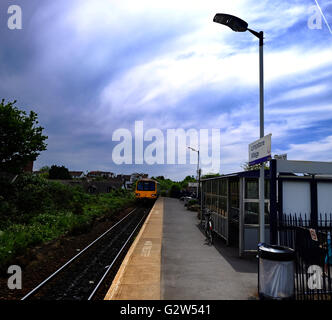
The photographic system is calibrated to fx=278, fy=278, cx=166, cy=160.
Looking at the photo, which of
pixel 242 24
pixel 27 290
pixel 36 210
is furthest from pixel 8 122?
pixel 242 24

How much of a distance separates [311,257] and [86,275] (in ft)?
22.4

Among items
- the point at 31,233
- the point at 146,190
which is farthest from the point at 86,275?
the point at 146,190

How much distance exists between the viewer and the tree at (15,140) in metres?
21.0

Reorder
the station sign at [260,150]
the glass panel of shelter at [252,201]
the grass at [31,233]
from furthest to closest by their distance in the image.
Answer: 1. the grass at [31,233]
2. the glass panel of shelter at [252,201]
3. the station sign at [260,150]

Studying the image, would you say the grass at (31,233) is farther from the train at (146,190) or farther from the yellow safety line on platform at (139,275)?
the train at (146,190)

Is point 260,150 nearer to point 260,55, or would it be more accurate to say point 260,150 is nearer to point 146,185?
point 260,55

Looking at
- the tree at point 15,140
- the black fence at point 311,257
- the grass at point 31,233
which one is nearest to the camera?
the black fence at point 311,257

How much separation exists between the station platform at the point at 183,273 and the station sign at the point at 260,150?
3.09 metres

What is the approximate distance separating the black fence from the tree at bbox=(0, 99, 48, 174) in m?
19.8

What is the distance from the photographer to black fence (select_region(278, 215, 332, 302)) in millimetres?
5961

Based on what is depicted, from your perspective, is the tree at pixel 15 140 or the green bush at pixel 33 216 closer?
the green bush at pixel 33 216

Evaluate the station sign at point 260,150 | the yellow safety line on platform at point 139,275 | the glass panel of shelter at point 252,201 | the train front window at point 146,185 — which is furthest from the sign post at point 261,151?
the train front window at point 146,185

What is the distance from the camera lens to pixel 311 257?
324 inches
